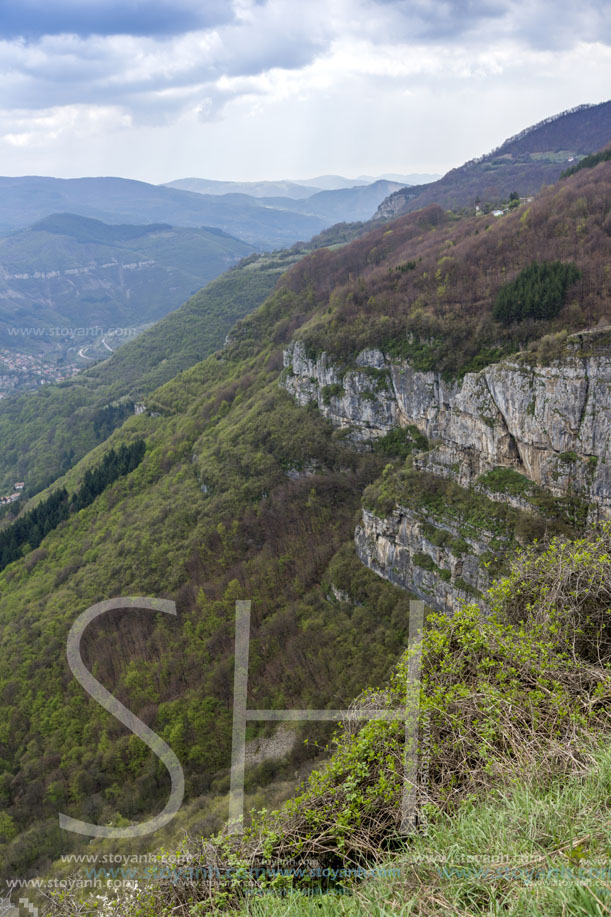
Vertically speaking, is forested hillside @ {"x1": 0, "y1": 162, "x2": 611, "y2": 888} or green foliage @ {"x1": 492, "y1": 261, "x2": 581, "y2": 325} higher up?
green foliage @ {"x1": 492, "y1": 261, "x2": 581, "y2": 325}

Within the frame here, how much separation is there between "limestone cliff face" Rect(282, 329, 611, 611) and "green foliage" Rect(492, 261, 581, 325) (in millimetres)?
5449

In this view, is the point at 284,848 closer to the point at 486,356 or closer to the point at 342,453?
the point at 486,356

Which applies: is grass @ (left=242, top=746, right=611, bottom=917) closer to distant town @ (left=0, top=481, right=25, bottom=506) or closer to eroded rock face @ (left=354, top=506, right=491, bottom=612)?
eroded rock face @ (left=354, top=506, right=491, bottom=612)

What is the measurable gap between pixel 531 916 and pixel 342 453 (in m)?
40.7

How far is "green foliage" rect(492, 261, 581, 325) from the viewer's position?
32.3m

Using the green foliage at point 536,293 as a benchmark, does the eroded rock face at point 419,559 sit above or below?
below

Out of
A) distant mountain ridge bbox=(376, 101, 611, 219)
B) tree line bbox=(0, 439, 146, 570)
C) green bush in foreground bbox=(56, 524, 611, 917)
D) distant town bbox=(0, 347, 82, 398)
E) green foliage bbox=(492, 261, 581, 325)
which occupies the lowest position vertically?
tree line bbox=(0, 439, 146, 570)

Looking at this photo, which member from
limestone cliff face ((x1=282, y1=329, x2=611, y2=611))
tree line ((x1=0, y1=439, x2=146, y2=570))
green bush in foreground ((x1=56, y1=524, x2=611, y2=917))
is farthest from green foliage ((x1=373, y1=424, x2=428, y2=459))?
green bush in foreground ((x1=56, y1=524, x2=611, y2=917))

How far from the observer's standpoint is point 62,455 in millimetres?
87625

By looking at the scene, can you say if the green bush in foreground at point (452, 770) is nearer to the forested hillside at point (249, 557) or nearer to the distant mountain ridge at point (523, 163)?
the forested hillside at point (249, 557)

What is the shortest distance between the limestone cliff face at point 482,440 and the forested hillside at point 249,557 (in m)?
1.12

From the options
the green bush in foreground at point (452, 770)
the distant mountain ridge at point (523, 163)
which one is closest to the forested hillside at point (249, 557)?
the green bush in foreground at point (452, 770)

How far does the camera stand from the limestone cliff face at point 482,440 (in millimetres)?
26219

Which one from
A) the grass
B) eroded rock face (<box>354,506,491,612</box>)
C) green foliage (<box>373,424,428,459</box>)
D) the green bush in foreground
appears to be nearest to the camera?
the grass
